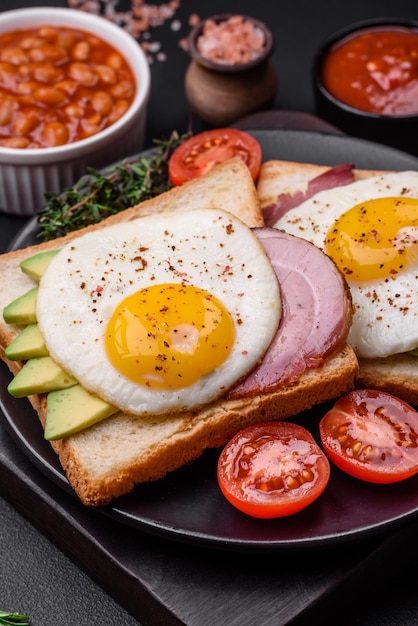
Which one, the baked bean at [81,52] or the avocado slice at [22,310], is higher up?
the baked bean at [81,52]

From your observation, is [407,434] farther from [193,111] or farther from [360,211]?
[193,111]

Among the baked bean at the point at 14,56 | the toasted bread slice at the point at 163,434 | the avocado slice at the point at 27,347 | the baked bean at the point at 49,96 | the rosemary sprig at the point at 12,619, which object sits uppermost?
the baked bean at the point at 14,56

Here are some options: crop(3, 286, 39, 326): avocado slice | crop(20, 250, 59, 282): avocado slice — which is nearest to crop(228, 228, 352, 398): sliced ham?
crop(3, 286, 39, 326): avocado slice

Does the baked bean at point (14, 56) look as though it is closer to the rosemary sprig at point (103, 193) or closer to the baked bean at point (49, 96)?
the baked bean at point (49, 96)

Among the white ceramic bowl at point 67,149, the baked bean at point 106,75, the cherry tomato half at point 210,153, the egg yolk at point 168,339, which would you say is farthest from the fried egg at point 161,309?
the baked bean at point 106,75

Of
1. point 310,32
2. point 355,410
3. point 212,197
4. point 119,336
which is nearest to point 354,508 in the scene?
point 355,410

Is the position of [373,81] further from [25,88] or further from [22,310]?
[22,310]

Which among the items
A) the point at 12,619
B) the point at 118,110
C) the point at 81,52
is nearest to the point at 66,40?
the point at 81,52

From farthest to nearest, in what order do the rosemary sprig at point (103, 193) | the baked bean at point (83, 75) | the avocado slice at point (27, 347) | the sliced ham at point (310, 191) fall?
the baked bean at point (83, 75), the rosemary sprig at point (103, 193), the sliced ham at point (310, 191), the avocado slice at point (27, 347)
